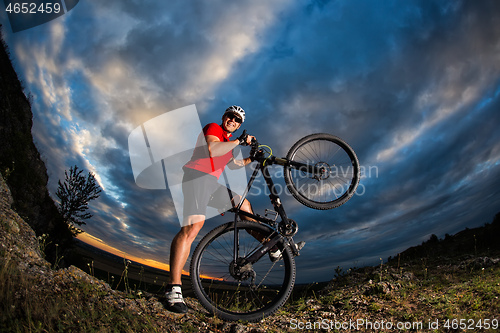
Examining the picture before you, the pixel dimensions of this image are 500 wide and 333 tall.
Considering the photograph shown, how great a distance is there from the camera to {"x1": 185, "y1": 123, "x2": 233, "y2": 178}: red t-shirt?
13.2 ft

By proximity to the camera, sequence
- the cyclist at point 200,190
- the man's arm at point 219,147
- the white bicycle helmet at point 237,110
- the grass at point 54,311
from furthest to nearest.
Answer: the white bicycle helmet at point 237,110 → the man's arm at point 219,147 → the cyclist at point 200,190 → the grass at point 54,311

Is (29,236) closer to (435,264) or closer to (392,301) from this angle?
(392,301)

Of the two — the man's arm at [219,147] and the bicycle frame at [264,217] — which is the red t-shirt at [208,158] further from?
the bicycle frame at [264,217]

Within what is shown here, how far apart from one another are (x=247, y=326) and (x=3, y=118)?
2685cm

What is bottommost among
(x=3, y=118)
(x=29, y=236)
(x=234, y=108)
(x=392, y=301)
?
(x=392, y=301)

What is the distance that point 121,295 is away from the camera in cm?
378

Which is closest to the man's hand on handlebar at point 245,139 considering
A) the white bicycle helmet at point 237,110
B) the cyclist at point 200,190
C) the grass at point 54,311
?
the cyclist at point 200,190

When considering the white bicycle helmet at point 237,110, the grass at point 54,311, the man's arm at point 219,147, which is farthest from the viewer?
the white bicycle helmet at point 237,110

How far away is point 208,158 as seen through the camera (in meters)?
4.04

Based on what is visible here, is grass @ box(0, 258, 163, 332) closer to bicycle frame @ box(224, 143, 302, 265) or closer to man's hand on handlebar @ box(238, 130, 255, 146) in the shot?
bicycle frame @ box(224, 143, 302, 265)

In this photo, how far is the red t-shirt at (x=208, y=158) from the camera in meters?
4.02

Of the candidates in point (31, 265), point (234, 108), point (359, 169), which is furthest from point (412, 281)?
point (31, 265)

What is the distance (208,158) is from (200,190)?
1.72ft

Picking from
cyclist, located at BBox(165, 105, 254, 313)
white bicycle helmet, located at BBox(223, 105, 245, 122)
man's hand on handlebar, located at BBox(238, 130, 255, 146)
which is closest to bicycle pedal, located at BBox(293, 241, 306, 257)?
cyclist, located at BBox(165, 105, 254, 313)
